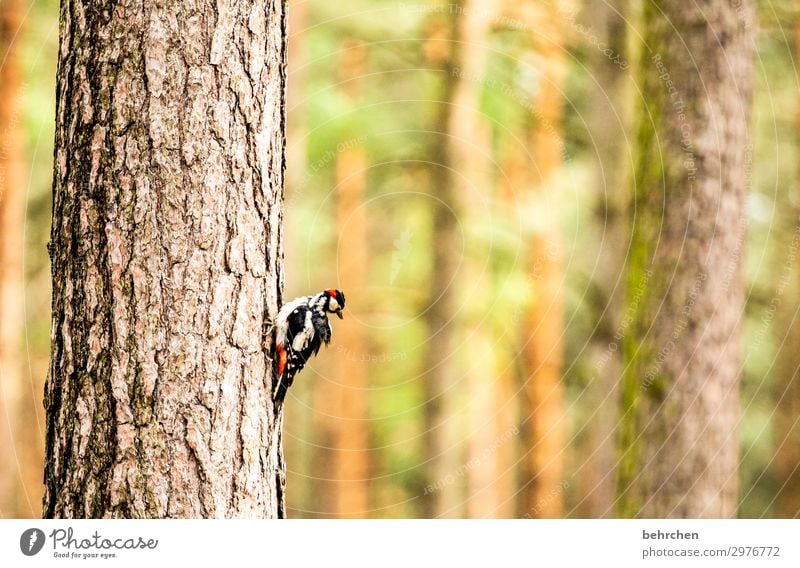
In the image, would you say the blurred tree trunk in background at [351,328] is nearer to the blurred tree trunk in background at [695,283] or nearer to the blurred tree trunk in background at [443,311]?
the blurred tree trunk in background at [443,311]

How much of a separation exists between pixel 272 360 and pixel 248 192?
549 mm

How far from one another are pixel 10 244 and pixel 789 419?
28.5ft

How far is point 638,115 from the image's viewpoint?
405cm

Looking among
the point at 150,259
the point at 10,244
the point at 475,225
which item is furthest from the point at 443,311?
the point at 150,259

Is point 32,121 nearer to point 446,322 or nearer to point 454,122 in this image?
point 454,122

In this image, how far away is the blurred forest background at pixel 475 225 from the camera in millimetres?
5609

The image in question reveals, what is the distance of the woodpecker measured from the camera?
226cm

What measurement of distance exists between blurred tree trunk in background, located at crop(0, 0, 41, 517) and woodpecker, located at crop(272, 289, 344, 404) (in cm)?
274

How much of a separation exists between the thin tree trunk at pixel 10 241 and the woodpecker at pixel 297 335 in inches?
116

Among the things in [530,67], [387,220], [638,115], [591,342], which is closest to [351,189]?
[387,220]

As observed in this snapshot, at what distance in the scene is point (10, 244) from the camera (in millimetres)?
5496
